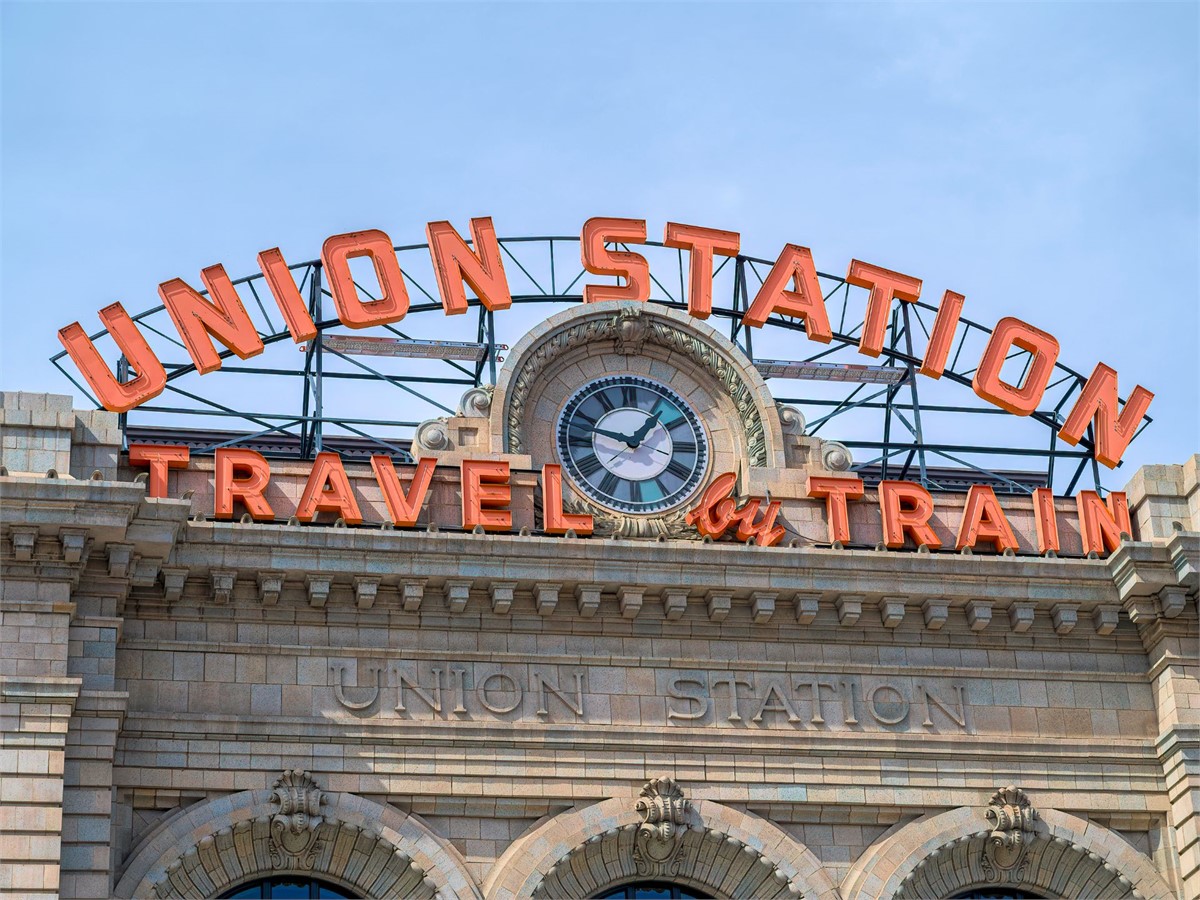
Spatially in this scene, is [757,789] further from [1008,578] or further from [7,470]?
[7,470]

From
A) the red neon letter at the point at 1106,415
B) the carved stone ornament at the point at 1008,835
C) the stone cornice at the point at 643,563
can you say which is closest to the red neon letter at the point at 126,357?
the stone cornice at the point at 643,563

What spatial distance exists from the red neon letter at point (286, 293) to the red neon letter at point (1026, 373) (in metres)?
13.2

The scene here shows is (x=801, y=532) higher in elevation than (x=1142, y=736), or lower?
higher

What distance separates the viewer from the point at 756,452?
153 ft

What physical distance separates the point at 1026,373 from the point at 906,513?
6341mm

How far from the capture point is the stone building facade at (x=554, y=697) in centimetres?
4097

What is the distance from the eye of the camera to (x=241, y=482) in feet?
144

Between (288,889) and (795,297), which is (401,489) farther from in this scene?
(795,297)

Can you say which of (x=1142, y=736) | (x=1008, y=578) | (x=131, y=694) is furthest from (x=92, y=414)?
(x=1142, y=736)

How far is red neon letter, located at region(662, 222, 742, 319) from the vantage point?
48.9 metres

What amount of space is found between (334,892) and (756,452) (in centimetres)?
1137

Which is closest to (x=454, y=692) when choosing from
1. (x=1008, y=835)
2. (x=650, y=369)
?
(x=650, y=369)

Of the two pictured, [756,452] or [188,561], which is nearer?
[188,561]

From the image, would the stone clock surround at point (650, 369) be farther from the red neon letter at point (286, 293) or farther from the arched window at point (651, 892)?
the arched window at point (651, 892)
